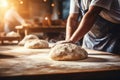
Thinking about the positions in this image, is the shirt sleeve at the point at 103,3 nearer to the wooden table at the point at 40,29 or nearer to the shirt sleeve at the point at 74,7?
the shirt sleeve at the point at 74,7

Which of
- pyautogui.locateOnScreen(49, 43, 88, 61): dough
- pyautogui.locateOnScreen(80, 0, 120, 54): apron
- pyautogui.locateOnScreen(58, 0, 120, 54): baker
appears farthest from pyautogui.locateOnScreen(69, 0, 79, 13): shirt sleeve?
pyautogui.locateOnScreen(49, 43, 88, 61): dough

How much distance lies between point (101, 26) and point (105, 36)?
0.47ft

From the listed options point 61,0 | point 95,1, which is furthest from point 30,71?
point 61,0

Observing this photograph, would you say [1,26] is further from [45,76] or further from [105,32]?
[45,76]

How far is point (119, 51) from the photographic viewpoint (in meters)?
2.69

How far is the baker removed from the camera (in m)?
2.50

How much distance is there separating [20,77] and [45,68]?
287mm

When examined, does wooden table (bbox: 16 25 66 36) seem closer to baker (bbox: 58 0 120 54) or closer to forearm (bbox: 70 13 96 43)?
baker (bbox: 58 0 120 54)

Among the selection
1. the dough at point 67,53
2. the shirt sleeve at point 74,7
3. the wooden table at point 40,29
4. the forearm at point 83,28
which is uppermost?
the shirt sleeve at point 74,7

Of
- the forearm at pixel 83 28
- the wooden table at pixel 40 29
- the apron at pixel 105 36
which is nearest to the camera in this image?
the forearm at pixel 83 28

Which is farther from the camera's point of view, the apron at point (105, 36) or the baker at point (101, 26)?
the apron at point (105, 36)

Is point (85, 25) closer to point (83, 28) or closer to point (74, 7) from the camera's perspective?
point (83, 28)

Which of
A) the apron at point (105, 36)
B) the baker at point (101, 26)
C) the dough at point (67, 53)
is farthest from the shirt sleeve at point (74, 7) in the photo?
the dough at point (67, 53)

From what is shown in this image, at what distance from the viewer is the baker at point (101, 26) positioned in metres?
2.50
